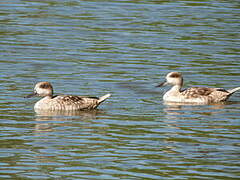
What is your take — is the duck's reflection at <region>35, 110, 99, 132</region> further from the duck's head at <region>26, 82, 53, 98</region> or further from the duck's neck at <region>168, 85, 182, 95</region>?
the duck's neck at <region>168, 85, 182, 95</region>

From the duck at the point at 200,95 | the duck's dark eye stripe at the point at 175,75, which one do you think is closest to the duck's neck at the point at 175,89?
the duck at the point at 200,95

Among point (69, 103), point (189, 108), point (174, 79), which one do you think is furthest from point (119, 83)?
point (69, 103)

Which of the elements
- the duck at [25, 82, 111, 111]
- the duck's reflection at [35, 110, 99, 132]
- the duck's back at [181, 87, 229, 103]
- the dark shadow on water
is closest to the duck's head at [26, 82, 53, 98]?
the duck at [25, 82, 111, 111]

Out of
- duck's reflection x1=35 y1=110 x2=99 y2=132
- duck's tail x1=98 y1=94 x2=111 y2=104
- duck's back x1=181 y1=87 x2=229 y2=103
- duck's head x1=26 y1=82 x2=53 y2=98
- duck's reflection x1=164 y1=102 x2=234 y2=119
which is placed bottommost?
duck's reflection x1=164 y1=102 x2=234 y2=119

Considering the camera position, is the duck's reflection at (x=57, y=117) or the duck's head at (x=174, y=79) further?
the duck's head at (x=174, y=79)

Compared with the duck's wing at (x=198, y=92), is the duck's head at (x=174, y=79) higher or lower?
higher

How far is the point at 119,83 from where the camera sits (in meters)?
21.4

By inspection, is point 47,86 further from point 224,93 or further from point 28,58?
point 28,58

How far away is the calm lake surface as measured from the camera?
531 inches

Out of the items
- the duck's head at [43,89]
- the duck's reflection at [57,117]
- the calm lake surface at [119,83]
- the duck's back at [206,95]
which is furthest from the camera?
the duck's back at [206,95]

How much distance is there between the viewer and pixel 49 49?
2602 centimetres

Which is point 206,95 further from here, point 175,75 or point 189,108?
point 175,75

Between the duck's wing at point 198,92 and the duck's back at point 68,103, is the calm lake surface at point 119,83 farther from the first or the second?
the duck's wing at point 198,92

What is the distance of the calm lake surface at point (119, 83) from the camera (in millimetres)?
13484
